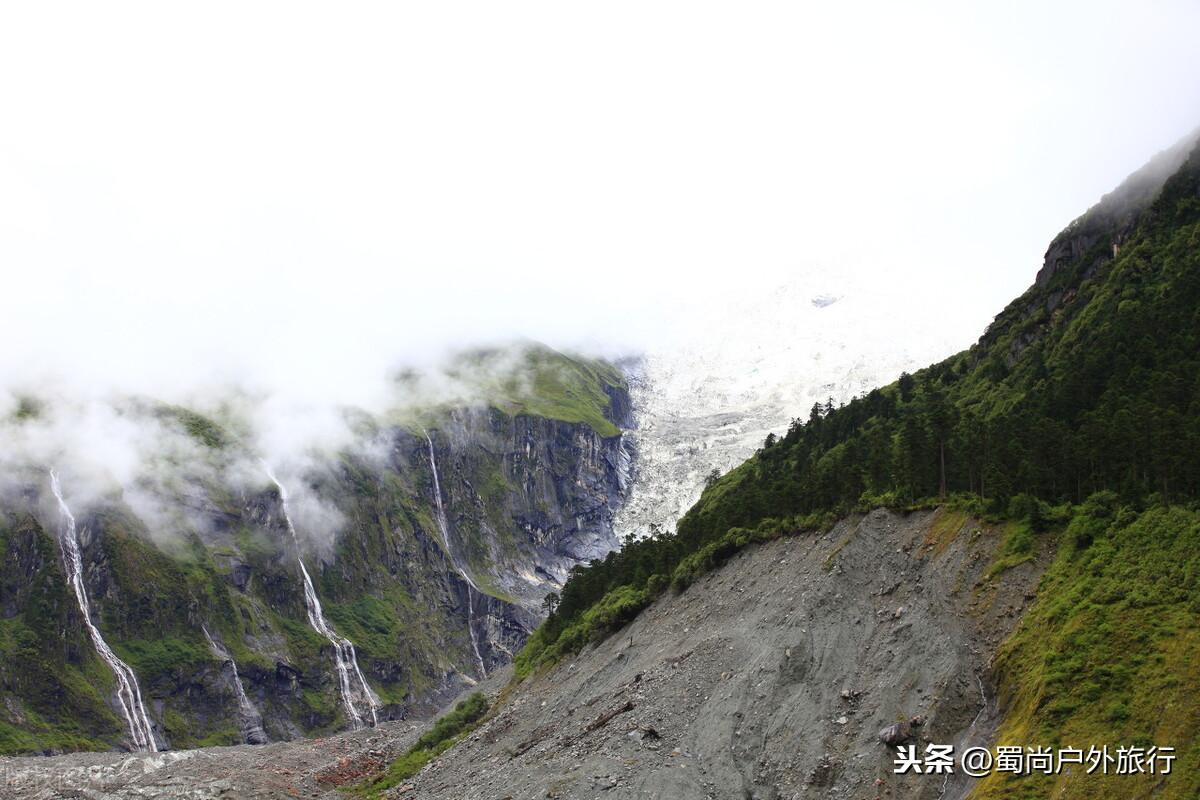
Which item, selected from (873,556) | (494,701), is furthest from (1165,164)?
(494,701)

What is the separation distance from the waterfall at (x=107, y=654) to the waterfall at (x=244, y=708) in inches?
561

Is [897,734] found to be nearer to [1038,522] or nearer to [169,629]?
[1038,522]

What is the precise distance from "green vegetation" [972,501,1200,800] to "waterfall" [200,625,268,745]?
14248cm

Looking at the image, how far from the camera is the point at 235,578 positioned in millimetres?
186125

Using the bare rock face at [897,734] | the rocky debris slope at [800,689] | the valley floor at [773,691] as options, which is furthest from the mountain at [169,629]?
the bare rock face at [897,734]

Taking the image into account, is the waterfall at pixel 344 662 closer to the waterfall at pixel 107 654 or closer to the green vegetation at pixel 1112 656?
the waterfall at pixel 107 654

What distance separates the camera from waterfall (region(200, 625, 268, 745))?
164125 millimetres

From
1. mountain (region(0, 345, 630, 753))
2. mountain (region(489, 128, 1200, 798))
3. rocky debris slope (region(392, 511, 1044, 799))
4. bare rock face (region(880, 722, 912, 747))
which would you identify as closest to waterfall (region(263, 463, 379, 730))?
mountain (region(0, 345, 630, 753))

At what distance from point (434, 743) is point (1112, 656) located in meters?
63.4

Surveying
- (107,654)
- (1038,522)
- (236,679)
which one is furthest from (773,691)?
(107,654)

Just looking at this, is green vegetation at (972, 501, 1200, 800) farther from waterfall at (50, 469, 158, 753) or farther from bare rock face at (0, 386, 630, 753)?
waterfall at (50, 469, 158, 753)

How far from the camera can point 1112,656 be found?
43.2 meters

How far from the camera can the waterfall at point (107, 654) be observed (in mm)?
153250

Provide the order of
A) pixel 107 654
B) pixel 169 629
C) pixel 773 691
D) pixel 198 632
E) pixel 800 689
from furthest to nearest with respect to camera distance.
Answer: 1. pixel 198 632
2. pixel 169 629
3. pixel 107 654
4. pixel 773 691
5. pixel 800 689
